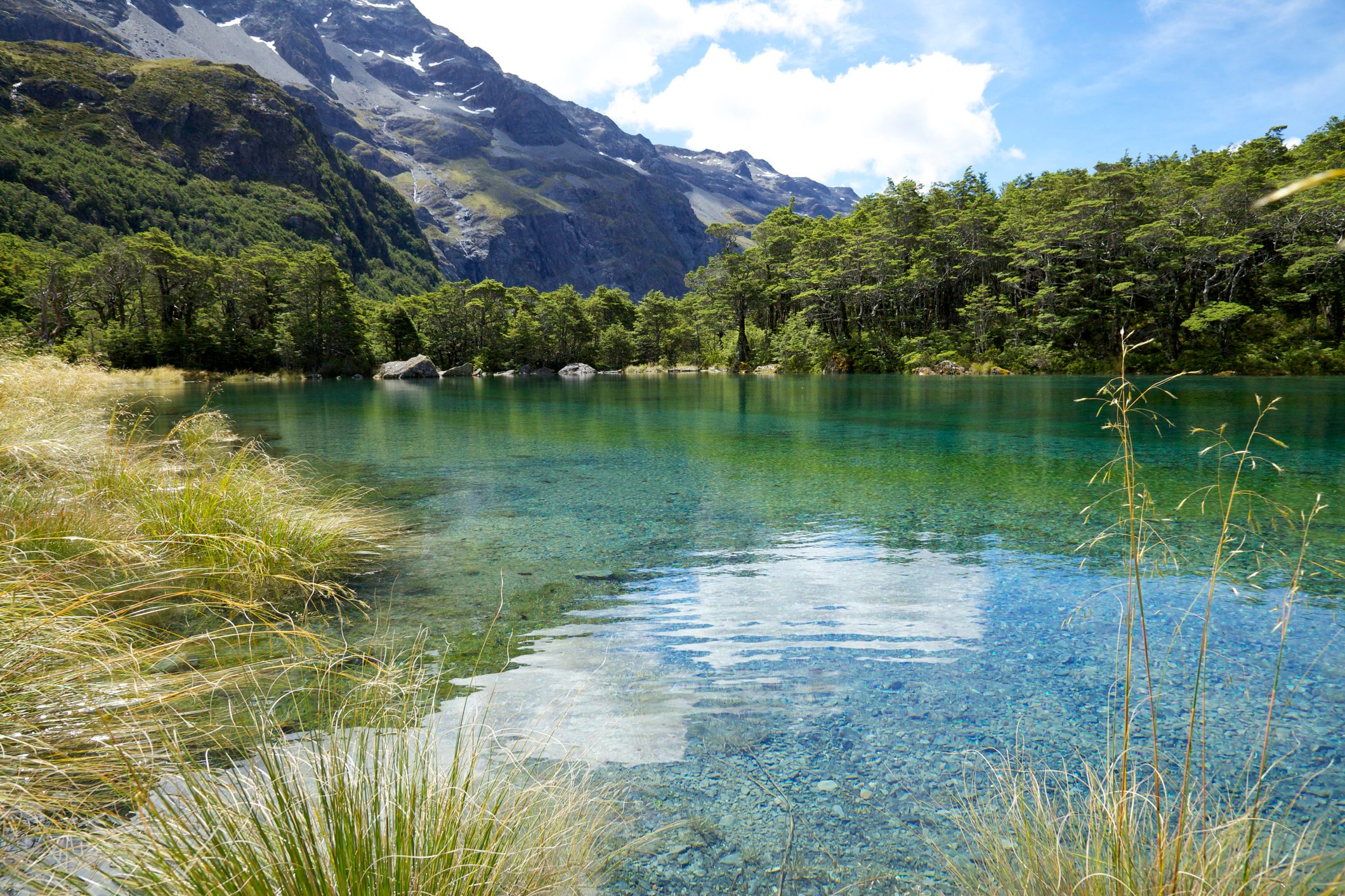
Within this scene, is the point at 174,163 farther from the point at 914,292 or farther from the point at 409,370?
the point at 914,292

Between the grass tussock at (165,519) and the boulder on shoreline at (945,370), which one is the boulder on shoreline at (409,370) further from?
the grass tussock at (165,519)

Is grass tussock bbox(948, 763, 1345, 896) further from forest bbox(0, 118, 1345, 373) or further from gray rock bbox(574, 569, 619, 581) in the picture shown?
forest bbox(0, 118, 1345, 373)

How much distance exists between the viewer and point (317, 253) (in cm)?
6122

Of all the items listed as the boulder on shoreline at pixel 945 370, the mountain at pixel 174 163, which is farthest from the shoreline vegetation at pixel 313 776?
the mountain at pixel 174 163

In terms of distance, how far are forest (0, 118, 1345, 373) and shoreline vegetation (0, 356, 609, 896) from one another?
171 ft

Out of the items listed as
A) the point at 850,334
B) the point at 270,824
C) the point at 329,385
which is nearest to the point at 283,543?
the point at 270,824

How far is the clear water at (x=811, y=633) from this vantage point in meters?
2.53

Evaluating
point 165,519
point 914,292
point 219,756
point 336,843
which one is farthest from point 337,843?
point 914,292

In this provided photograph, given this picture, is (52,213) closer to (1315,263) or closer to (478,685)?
(478,685)

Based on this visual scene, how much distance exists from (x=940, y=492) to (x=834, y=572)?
16.0ft

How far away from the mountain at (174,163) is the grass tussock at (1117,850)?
124053mm

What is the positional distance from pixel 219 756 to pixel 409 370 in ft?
231

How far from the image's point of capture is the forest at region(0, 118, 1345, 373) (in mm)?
45750

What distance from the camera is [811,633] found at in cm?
456
